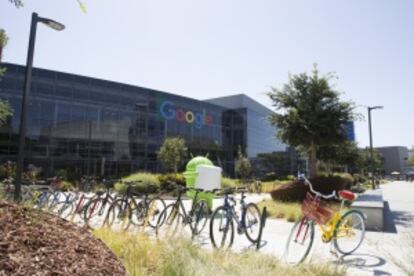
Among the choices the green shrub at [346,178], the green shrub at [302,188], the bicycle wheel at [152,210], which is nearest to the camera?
the bicycle wheel at [152,210]

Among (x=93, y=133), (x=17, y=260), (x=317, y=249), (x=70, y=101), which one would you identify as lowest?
(x=317, y=249)

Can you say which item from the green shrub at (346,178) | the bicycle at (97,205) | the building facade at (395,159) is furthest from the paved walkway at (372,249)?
the building facade at (395,159)

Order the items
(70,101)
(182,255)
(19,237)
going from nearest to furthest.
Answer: (19,237) → (182,255) → (70,101)

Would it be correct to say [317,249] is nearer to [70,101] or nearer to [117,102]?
[70,101]

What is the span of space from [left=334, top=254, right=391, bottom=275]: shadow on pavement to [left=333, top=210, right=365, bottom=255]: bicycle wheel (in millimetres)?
238

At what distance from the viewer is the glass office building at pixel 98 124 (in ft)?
113

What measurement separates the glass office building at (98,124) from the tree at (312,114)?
12783mm

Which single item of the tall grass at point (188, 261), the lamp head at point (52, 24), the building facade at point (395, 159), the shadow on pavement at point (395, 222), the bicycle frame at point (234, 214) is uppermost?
the building facade at point (395, 159)

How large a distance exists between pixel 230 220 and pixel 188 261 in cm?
302

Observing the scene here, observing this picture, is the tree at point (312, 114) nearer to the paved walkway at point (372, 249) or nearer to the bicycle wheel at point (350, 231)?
the paved walkway at point (372, 249)

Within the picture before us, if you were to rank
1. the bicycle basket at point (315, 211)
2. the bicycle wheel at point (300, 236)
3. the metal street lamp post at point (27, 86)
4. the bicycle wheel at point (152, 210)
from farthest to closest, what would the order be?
the metal street lamp post at point (27, 86) < the bicycle wheel at point (152, 210) < the bicycle basket at point (315, 211) < the bicycle wheel at point (300, 236)

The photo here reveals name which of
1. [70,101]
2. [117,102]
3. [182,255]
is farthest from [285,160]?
[182,255]

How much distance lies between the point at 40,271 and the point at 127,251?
2130mm

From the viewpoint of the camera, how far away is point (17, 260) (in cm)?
267
